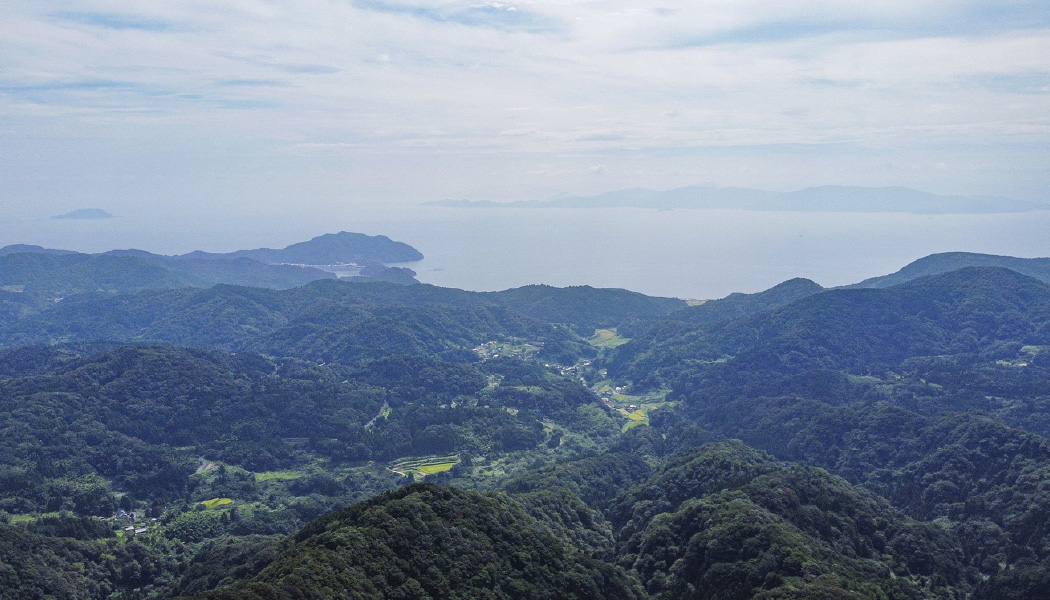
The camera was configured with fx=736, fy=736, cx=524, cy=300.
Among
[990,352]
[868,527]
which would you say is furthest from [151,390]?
[990,352]

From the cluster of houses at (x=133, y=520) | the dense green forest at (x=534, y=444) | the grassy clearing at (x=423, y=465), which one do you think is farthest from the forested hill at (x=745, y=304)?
the cluster of houses at (x=133, y=520)

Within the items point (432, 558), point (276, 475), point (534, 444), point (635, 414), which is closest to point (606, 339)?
point (635, 414)

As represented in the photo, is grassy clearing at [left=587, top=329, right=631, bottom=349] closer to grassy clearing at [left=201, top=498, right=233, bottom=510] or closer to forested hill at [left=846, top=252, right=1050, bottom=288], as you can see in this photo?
forested hill at [left=846, top=252, right=1050, bottom=288]

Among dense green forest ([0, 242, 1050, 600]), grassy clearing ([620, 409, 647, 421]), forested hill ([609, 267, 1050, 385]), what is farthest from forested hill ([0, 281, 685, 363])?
grassy clearing ([620, 409, 647, 421])

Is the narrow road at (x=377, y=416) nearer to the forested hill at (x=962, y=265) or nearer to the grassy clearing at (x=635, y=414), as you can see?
the grassy clearing at (x=635, y=414)

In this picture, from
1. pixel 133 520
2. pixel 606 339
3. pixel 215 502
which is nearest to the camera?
pixel 133 520

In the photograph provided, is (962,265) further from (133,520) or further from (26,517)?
(26,517)
